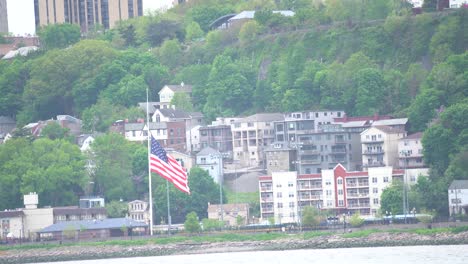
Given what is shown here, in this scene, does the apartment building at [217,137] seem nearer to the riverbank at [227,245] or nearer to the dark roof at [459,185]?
the dark roof at [459,185]

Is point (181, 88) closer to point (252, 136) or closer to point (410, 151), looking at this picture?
point (252, 136)

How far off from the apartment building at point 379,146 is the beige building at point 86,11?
66192mm

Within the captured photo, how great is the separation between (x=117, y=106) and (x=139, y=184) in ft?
66.5

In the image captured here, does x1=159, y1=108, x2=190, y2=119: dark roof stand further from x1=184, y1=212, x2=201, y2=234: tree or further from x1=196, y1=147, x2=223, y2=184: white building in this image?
x1=184, y1=212, x2=201, y2=234: tree

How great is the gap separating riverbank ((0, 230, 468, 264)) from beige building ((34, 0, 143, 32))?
79.4 meters

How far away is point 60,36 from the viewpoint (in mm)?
161750

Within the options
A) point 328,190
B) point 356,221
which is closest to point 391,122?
point 328,190

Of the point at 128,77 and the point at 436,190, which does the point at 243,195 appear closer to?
the point at 436,190

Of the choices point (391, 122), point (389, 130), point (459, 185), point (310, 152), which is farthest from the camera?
point (310, 152)

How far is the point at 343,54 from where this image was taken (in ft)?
443

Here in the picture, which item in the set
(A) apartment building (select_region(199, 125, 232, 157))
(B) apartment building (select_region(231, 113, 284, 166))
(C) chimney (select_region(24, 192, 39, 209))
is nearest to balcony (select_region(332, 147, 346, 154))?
(B) apartment building (select_region(231, 113, 284, 166))

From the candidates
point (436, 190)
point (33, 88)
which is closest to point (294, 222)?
point (436, 190)

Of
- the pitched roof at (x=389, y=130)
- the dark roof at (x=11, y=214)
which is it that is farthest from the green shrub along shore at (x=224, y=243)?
the pitched roof at (x=389, y=130)

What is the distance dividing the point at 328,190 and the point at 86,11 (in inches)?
3009
